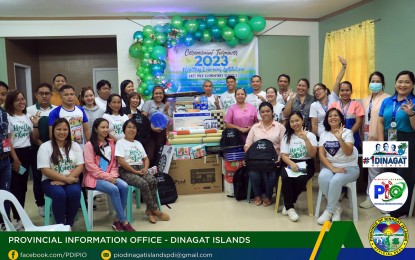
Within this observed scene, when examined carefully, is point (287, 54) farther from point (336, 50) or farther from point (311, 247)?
point (311, 247)

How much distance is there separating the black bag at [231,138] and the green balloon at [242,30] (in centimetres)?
246

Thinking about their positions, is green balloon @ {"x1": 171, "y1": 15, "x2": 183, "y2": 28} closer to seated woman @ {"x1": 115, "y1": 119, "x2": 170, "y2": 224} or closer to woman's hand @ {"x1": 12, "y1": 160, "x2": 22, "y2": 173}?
seated woman @ {"x1": 115, "y1": 119, "x2": 170, "y2": 224}

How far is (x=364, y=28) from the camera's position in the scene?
530 cm

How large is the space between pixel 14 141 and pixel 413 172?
11.8 feet

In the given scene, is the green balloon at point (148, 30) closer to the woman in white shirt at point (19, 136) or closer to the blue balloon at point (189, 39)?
the blue balloon at point (189, 39)

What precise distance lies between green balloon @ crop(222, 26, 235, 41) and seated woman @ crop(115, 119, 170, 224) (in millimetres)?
3176

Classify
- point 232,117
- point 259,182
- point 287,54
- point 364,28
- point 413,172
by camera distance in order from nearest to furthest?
point 413,172 → point 259,182 → point 232,117 → point 364,28 → point 287,54

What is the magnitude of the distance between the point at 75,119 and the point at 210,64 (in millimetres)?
3484

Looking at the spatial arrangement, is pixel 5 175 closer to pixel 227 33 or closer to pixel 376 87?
pixel 376 87

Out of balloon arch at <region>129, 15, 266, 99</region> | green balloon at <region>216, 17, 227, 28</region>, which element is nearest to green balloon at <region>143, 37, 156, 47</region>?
balloon arch at <region>129, 15, 266, 99</region>

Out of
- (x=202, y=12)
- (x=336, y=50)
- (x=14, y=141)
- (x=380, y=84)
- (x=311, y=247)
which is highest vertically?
(x=202, y=12)

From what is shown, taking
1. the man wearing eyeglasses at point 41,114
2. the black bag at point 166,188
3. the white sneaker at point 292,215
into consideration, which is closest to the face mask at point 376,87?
the white sneaker at point 292,215

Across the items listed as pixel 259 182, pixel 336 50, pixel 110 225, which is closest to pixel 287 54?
pixel 336 50

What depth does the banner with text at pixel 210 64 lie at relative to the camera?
6156 millimetres
